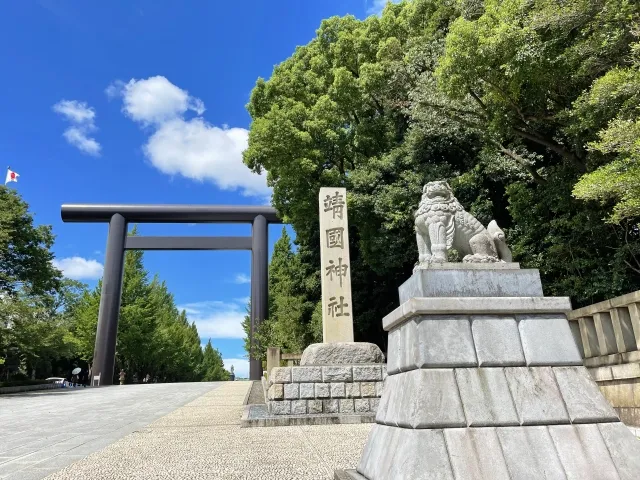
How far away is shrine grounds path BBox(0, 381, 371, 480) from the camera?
3.21 metres

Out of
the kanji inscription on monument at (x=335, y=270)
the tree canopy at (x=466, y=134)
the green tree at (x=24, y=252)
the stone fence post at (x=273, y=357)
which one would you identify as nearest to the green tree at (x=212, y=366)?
the green tree at (x=24, y=252)

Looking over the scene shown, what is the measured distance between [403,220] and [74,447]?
8.04 metres

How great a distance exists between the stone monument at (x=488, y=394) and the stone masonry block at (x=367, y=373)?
12.0 ft

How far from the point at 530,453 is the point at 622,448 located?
0.47 metres

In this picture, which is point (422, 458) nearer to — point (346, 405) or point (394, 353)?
point (394, 353)

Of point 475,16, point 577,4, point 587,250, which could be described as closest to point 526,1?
point 577,4

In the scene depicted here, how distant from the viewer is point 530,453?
207 centimetres

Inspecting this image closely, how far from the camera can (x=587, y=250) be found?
27.0 feet

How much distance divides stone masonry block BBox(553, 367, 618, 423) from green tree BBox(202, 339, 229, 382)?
43456mm

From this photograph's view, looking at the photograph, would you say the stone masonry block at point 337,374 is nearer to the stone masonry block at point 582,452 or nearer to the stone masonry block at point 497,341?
the stone masonry block at point 497,341

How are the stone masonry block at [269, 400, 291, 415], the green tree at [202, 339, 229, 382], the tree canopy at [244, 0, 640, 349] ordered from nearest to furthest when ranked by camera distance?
the stone masonry block at [269, 400, 291, 415]
the tree canopy at [244, 0, 640, 349]
the green tree at [202, 339, 229, 382]

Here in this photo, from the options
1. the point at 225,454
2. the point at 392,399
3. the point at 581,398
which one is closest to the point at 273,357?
the point at 225,454

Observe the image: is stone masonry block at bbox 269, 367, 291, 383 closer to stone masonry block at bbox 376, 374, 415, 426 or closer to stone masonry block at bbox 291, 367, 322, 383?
stone masonry block at bbox 291, 367, 322, 383

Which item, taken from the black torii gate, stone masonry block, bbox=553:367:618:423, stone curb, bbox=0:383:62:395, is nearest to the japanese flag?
the black torii gate
